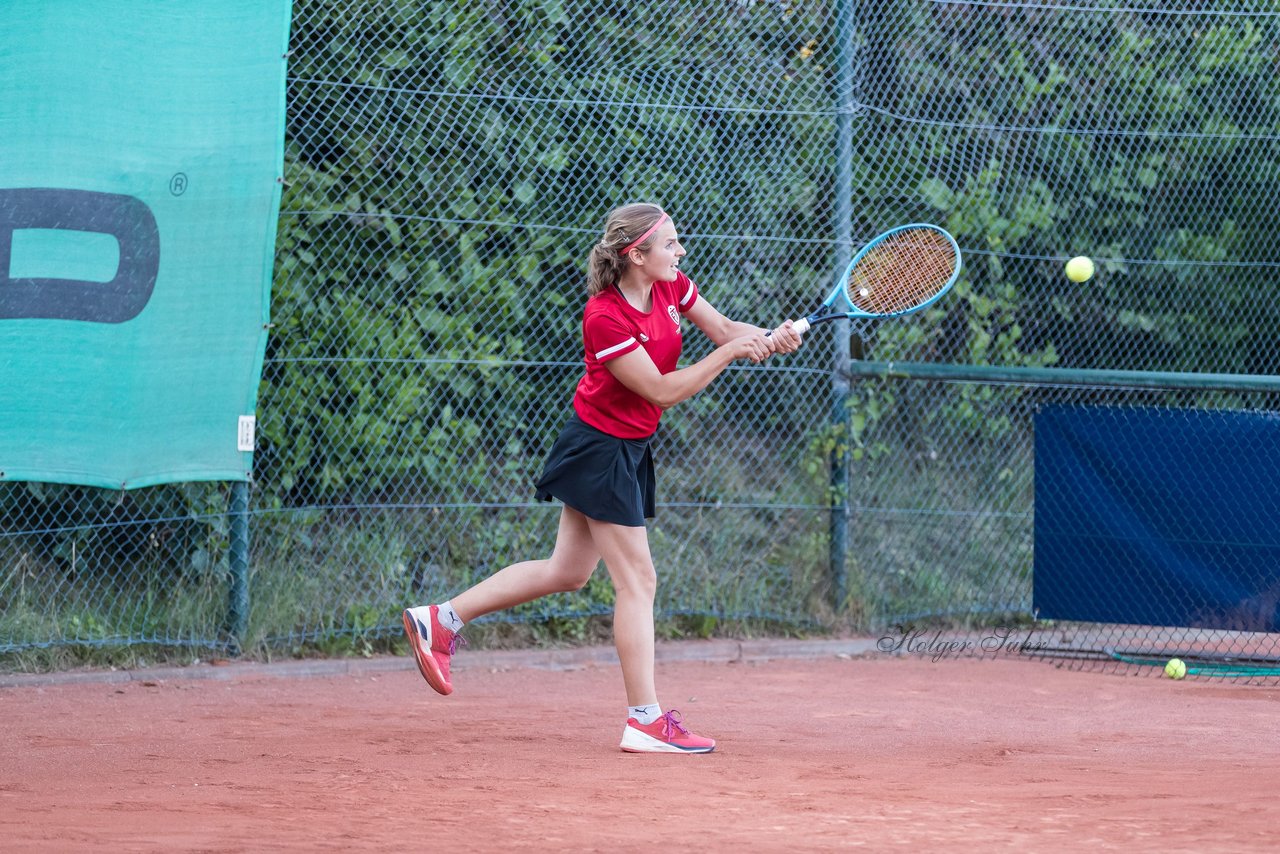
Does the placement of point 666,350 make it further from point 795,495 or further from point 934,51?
point 934,51

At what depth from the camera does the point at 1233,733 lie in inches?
216

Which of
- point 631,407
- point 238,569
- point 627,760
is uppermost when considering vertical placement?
point 631,407

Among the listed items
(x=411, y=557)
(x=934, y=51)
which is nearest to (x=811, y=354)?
(x=934, y=51)

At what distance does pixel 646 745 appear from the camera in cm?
489

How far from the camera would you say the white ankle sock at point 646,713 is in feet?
16.1

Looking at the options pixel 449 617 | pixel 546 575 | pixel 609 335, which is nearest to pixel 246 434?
pixel 449 617

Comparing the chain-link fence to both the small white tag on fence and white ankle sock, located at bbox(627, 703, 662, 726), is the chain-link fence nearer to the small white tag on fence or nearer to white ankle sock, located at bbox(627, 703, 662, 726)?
the small white tag on fence

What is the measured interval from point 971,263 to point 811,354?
117 centimetres

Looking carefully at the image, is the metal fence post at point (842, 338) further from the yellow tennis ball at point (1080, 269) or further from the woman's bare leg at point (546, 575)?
the woman's bare leg at point (546, 575)

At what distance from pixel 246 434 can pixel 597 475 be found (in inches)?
86.2

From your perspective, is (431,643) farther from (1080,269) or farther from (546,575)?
(1080,269)

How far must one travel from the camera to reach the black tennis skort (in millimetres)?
4875

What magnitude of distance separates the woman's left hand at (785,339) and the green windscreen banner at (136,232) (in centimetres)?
260

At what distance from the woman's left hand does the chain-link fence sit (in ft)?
8.77
